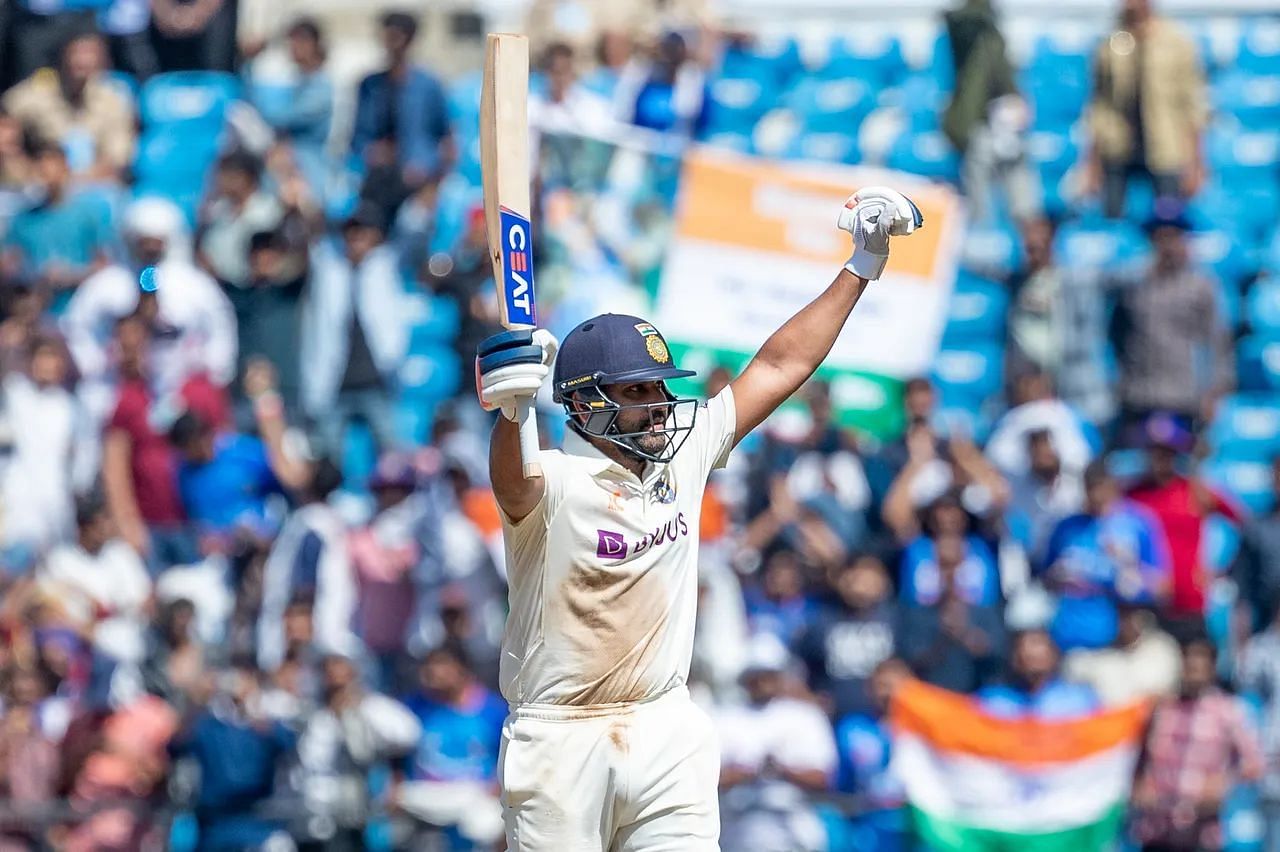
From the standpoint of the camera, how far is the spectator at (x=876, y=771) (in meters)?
9.61

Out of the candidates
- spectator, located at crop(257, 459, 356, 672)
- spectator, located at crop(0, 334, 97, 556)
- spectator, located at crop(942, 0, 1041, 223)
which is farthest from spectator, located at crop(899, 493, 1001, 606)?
spectator, located at crop(0, 334, 97, 556)

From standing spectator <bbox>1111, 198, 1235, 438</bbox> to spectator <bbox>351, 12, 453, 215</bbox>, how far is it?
4.23m

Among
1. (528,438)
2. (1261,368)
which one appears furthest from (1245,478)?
(528,438)

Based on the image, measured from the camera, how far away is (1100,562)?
10.6 meters

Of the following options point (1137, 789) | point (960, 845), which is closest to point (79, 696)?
point (960, 845)

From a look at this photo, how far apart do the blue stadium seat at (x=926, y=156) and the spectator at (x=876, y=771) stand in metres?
3.88

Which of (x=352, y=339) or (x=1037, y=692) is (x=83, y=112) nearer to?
(x=352, y=339)

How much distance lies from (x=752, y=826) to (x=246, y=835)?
2.31 meters

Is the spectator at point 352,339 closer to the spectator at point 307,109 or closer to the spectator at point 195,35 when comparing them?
the spectator at point 307,109

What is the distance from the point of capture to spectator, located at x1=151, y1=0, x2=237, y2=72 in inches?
546

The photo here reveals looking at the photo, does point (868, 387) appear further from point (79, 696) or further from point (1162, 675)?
point (79, 696)

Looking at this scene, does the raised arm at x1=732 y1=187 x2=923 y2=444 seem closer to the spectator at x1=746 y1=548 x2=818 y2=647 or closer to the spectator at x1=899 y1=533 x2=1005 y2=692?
the spectator at x1=899 y1=533 x2=1005 y2=692

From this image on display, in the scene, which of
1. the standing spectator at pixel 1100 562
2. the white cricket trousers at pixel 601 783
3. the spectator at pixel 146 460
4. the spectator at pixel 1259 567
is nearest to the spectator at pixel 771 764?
the standing spectator at pixel 1100 562

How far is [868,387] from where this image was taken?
11.8 m
